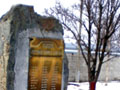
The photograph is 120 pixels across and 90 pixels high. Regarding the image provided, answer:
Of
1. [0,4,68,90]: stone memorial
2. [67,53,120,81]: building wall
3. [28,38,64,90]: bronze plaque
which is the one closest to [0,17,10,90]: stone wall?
[0,4,68,90]: stone memorial

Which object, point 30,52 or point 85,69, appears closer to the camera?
point 30,52

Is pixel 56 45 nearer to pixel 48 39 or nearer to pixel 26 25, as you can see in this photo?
pixel 48 39

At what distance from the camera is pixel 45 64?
307cm

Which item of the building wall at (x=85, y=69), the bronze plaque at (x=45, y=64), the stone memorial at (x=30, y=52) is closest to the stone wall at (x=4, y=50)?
the stone memorial at (x=30, y=52)

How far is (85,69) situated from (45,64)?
27.0 ft

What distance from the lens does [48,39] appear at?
312 centimetres

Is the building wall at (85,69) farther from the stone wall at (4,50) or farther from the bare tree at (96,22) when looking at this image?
the stone wall at (4,50)

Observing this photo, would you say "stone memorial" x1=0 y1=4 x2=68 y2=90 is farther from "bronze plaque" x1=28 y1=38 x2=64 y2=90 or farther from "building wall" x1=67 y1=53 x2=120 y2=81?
"building wall" x1=67 y1=53 x2=120 y2=81

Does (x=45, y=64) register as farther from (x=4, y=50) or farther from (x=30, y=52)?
(x=4, y=50)

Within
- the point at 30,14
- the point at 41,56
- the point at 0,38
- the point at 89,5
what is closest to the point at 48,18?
the point at 30,14

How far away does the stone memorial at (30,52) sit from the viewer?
116 inches

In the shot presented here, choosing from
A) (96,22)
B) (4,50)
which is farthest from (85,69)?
(4,50)

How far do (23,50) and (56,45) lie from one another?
1.51 feet

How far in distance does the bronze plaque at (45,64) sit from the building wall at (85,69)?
24.5 feet
